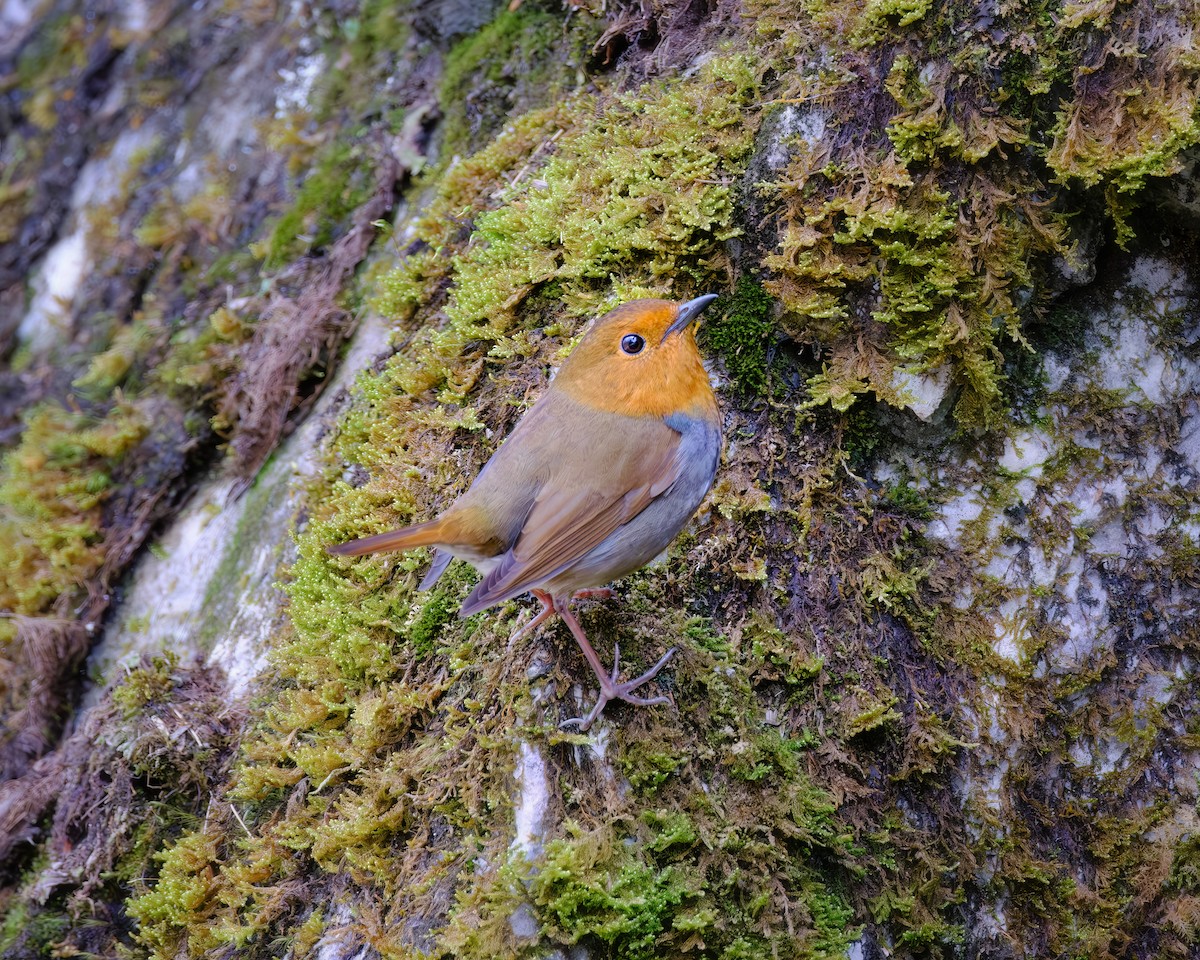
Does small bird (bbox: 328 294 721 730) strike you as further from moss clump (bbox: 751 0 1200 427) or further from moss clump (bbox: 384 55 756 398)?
→ moss clump (bbox: 751 0 1200 427)

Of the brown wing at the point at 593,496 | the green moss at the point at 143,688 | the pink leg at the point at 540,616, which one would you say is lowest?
the pink leg at the point at 540,616

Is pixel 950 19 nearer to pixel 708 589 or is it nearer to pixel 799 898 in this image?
pixel 708 589

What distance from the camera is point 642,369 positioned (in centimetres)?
345

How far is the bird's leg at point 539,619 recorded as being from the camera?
3330mm

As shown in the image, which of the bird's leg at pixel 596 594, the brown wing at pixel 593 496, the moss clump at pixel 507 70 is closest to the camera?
the brown wing at pixel 593 496

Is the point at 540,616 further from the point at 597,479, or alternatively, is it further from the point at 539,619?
the point at 597,479

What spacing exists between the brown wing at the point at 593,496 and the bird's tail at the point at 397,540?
23cm

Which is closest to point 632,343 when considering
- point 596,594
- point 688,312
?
point 688,312

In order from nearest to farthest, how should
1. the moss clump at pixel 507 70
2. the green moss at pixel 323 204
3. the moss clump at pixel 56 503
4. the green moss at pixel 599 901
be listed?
the green moss at pixel 599 901 < the moss clump at pixel 507 70 < the moss clump at pixel 56 503 < the green moss at pixel 323 204

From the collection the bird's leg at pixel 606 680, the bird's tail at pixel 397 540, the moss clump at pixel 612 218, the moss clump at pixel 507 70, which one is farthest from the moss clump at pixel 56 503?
the bird's leg at pixel 606 680

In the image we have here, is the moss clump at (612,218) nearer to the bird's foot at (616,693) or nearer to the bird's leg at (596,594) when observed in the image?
the bird's leg at (596,594)

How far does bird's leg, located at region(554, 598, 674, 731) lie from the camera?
3121 mm

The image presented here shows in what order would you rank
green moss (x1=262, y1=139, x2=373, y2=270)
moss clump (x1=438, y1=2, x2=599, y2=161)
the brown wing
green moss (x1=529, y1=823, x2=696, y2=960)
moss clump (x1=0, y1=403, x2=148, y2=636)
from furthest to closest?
green moss (x1=262, y1=139, x2=373, y2=270)
moss clump (x1=0, y1=403, x2=148, y2=636)
moss clump (x1=438, y1=2, x2=599, y2=161)
the brown wing
green moss (x1=529, y1=823, x2=696, y2=960)

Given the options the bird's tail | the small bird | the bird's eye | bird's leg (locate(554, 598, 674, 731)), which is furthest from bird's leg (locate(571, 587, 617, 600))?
the bird's eye
